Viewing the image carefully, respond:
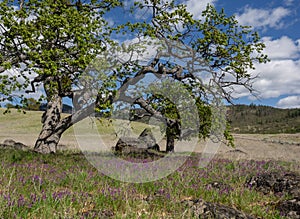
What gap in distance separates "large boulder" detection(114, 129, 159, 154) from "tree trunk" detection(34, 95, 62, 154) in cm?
511

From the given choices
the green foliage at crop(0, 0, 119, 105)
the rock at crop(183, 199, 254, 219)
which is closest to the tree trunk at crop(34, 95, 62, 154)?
the green foliage at crop(0, 0, 119, 105)

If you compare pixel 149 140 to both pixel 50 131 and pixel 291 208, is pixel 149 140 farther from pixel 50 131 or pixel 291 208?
pixel 291 208

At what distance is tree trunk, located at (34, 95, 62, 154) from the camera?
1803cm

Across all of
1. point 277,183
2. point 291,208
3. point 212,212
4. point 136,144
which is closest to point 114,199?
point 212,212

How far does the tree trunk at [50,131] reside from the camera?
18031 mm

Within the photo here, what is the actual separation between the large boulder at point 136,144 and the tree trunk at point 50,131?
5.11 meters

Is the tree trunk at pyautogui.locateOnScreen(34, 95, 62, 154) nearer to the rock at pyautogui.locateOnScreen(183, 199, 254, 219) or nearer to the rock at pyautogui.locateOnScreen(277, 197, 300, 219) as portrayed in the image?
the rock at pyautogui.locateOnScreen(183, 199, 254, 219)

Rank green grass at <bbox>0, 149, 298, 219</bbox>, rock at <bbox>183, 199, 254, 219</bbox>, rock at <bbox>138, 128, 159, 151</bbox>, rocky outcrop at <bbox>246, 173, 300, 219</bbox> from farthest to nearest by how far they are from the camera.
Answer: rock at <bbox>138, 128, 159, 151</bbox> < rocky outcrop at <bbox>246, 173, 300, 219</bbox> < rock at <bbox>183, 199, 254, 219</bbox> < green grass at <bbox>0, 149, 298, 219</bbox>

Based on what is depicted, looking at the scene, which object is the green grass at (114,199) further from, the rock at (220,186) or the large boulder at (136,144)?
the large boulder at (136,144)

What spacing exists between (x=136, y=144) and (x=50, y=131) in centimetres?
883

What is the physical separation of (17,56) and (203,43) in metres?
10.3

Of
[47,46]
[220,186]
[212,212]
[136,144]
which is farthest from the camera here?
[136,144]

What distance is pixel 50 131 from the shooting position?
18.4 meters

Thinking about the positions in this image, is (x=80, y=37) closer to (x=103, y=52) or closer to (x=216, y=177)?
(x=103, y=52)
